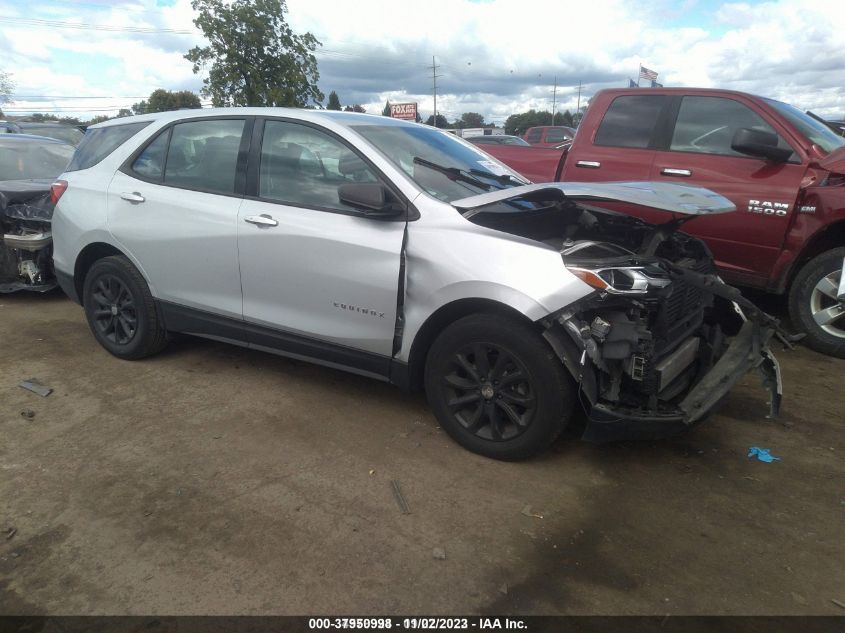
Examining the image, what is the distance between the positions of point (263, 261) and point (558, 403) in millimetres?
2000

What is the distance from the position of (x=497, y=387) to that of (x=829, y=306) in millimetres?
3245

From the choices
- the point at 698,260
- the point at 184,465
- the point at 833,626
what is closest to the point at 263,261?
the point at 184,465

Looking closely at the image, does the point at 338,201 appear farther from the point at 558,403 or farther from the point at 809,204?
the point at 809,204

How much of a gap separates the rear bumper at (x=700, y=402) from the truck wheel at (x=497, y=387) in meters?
0.19

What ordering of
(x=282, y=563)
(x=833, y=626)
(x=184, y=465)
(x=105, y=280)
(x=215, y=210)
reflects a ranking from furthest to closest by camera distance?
(x=105, y=280) → (x=215, y=210) → (x=184, y=465) → (x=282, y=563) → (x=833, y=626)

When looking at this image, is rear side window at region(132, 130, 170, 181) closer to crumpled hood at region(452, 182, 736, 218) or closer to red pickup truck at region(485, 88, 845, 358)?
crumpled hood at region(452, 182, 736, 218)

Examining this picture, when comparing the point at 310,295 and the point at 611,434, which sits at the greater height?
the point at 310,295

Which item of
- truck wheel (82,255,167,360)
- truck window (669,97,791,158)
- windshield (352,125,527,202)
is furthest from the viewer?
truck window (669,97,791,158)

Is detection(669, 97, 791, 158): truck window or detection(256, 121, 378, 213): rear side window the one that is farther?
detection(669, 97, 791, 158): truck window

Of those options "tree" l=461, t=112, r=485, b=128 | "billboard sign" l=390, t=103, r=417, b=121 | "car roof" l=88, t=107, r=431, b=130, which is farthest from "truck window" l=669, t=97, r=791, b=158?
"tree" l=461, t=112, r=485, b=128

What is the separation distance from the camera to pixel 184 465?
327 cm

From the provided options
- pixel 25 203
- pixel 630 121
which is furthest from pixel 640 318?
pixel 25 203

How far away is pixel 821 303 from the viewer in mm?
4750

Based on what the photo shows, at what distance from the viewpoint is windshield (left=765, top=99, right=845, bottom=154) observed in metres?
4.94
